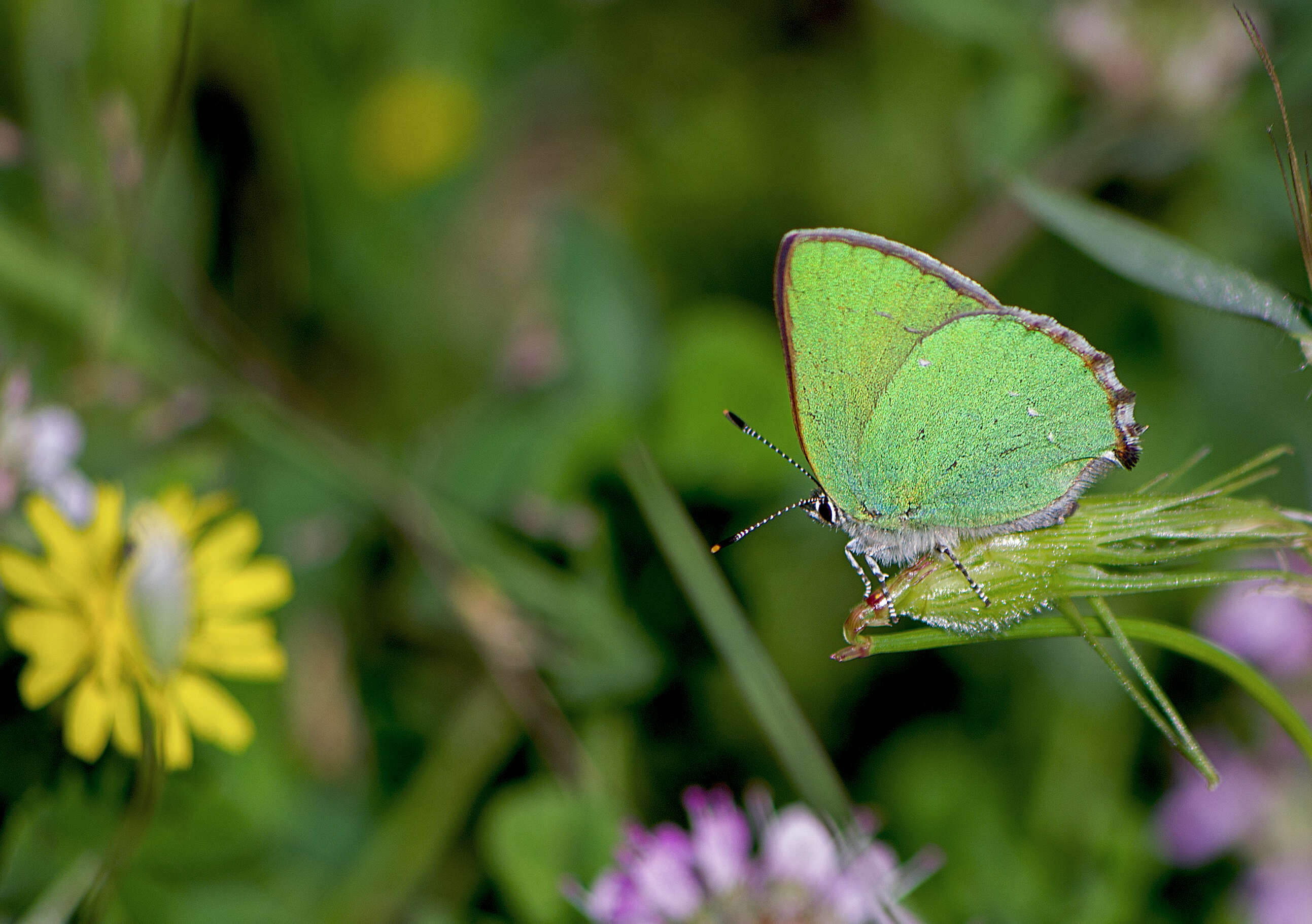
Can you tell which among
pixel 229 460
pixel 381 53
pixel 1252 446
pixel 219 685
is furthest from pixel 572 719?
pixel 381 53

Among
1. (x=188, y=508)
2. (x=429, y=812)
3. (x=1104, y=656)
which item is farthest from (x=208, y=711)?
(x=1104, y=656)

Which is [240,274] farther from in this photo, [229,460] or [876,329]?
[876,329]

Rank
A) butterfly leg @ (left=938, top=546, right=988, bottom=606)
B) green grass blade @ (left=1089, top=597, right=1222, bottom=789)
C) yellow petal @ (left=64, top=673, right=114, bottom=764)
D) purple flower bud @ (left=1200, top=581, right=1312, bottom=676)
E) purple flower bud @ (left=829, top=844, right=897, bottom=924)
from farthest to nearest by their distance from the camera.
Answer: purple flower bud @ (left=1200, top=581, right=1312, bottom=676) < purple flower bud @ (left=829, top=844, right=897, bottom=924) < yellow petal @ (left=64, top=673, right=114, bottom=764) < butterfly leg @ (left=938, top=546, right=988, bottom=606) < green grass blade @ (left=1089, top=597, right=1222, bottom=789)

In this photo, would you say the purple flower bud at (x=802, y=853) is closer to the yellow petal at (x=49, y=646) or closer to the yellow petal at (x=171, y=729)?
the yellow petal at (x=171, y=729)

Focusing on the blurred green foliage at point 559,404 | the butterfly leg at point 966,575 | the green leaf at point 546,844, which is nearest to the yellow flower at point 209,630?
the blurred green foliage at point 559,404

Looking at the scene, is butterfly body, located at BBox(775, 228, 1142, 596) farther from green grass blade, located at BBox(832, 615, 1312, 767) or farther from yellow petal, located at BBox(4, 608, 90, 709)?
yellow petal, located at BBox(4, 608, 90, 709)

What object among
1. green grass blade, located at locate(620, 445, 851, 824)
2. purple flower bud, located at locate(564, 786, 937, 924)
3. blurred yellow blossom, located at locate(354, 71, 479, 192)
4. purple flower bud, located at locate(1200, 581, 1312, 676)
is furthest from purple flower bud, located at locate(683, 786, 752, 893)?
blurred yellow blossom, located at locate(354, 71, 479, 192)

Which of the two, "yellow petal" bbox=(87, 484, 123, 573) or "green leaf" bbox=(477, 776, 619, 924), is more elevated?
"yellow petal" bbox=(87, 484, 123, 573)
